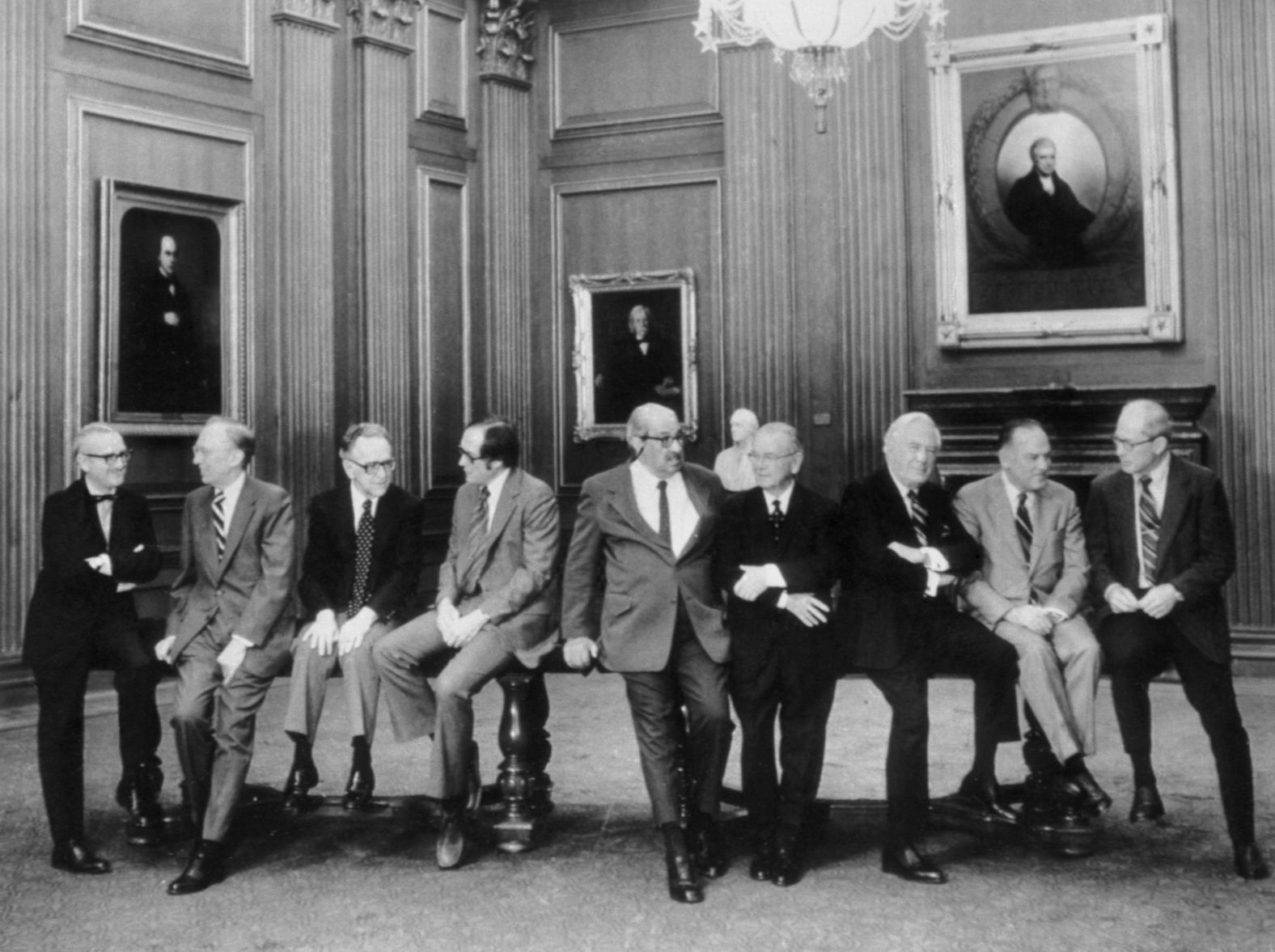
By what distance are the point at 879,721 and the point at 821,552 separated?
2647 millimetres

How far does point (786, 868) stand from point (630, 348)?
629 centimetres

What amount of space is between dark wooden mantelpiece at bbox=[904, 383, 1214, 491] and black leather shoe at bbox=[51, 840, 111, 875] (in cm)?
564

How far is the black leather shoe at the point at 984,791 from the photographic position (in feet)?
16.3

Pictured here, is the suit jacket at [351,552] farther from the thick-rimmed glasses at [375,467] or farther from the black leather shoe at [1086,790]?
the black leather shoe at [1086,790]

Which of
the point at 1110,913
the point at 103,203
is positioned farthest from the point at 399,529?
the point at 103,203

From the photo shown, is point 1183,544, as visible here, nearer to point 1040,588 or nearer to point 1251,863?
point 1040,588

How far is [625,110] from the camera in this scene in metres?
10.4

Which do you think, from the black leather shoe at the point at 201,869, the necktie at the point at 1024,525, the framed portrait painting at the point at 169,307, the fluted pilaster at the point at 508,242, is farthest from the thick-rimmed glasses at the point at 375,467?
the fluted pilaster at the point at 508,242

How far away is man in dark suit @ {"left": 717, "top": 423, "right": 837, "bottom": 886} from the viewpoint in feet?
15.1

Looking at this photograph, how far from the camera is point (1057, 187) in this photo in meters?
8.91

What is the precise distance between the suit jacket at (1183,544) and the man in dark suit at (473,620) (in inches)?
75.7

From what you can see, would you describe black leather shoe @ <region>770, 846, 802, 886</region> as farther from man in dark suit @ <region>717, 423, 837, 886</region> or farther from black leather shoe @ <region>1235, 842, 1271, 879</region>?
black leather shoe @ <region>1235, 842, 1271, 879</region>

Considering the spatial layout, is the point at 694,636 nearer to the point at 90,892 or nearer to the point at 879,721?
the point at 90,892

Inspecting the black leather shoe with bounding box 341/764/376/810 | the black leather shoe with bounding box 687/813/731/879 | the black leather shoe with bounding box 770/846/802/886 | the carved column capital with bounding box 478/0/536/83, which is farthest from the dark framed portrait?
the black leather shoe with bounding box 770/846/802/886
